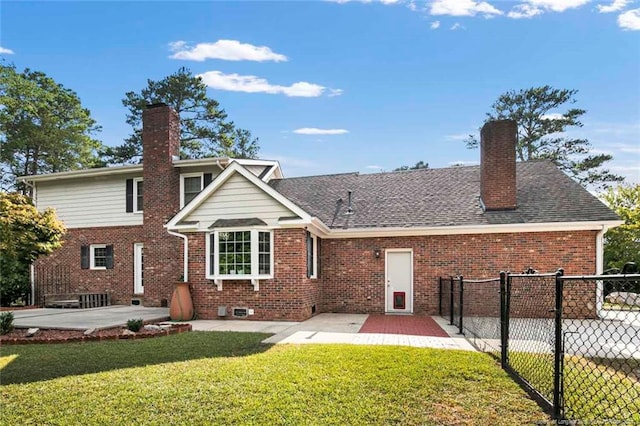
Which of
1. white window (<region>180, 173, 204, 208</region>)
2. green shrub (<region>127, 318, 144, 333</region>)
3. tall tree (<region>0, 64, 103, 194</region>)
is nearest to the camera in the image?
green shrub (<region>127, 318, 144, 333</region>)

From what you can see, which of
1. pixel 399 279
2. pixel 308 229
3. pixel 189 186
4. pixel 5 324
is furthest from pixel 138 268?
pixel 399 279

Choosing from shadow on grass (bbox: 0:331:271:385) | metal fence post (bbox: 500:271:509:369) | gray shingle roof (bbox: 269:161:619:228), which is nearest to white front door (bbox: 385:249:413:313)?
gray shingle roof (bbox: 269:161:619:228)

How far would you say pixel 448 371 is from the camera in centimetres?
556

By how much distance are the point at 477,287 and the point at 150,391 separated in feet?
28.9

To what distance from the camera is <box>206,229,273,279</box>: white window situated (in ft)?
37.3

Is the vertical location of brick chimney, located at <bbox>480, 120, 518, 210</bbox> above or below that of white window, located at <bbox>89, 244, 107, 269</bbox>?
above

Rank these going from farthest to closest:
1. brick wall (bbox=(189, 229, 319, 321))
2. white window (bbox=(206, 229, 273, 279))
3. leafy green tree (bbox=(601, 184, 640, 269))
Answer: leafy green tree (bbox=(601, 184, 640, 269)) < white window (bbox=(206, 229, 273, 279)) < brick wall (bbox=(189, 229, 319, 321))

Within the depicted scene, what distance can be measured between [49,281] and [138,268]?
4.29 meters

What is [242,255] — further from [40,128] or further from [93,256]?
[40,128]

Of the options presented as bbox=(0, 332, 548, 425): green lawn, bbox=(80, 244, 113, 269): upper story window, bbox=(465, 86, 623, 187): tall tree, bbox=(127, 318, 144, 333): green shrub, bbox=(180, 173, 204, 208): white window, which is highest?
bbox=(465, 86, 623, 187): tall tree

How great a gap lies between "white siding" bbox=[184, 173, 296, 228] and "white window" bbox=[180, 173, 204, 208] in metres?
3.21

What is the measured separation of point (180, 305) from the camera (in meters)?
11.6

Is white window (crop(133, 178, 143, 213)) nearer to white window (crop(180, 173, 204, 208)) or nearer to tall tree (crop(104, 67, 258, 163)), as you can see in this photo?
white window (crop(180, 173, 204, 208))

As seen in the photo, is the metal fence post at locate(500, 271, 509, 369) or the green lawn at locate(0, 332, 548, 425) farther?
the metal fence post at locate(500, 271, 509, 369)
